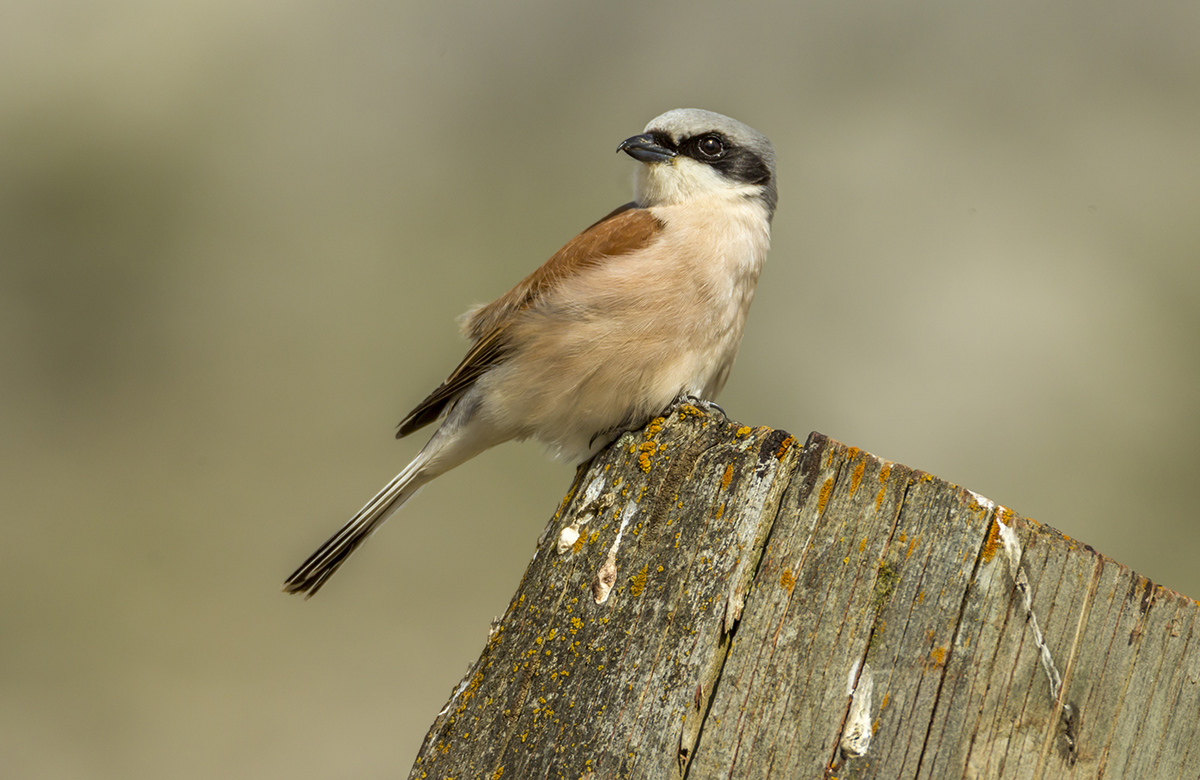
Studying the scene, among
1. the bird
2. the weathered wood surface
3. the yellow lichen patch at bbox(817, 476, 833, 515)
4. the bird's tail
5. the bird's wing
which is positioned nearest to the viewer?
the weathered wood surface

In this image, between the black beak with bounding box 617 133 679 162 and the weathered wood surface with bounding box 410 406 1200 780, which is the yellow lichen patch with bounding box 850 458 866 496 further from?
the black beak with bounding box 617 133 679 162

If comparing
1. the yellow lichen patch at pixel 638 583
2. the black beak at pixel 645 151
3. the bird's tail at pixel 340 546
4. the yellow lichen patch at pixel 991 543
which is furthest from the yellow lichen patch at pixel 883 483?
the black beak at pixel 645 151

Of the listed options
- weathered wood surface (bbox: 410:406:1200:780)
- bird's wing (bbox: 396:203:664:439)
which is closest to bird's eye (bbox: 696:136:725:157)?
bird's wing (bbox: 396:203:664:439)

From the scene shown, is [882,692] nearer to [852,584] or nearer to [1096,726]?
[852,584]

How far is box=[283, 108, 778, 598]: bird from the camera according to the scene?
307 cm

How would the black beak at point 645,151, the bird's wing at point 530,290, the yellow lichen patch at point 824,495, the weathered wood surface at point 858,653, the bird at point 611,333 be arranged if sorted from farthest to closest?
the black beak at point 645,151, the bird's wing at point 530,290, the bird at point 611,333, the yellow lichen patch at point 824,495, the weathered wood surface at point 858,653

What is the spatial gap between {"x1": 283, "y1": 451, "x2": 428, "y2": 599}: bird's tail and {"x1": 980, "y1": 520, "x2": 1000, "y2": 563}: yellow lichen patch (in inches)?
88.7

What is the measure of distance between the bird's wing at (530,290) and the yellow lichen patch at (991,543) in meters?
1.98

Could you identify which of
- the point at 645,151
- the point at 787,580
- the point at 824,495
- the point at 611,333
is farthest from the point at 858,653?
the point at 645,151

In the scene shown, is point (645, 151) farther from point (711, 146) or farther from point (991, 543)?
point (991, 543)

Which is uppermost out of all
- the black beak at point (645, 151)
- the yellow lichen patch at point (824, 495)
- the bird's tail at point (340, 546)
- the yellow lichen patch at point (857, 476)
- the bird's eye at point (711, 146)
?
the bird's eye at point (711, 146)

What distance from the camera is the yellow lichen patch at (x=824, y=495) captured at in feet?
5.16

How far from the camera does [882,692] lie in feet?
4.84

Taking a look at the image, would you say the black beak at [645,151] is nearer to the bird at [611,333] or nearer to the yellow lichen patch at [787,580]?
the bird at [611,333]
